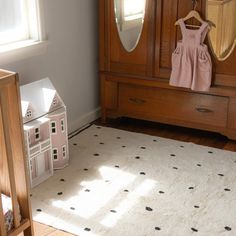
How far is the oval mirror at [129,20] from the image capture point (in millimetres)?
2969

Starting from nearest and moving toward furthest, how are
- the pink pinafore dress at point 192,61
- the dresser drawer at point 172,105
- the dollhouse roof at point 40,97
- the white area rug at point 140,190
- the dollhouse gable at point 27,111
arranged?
the white area rug at point 140,190, the dollhouse gable at point 27,111, the dollhouse roof at point 40,97, the pink pinafore dress at point 192,61, the dresser drawer at point 172,105

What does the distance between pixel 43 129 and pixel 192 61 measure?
109 centimetres

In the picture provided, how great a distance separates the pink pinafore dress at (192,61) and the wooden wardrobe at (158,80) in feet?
0.18

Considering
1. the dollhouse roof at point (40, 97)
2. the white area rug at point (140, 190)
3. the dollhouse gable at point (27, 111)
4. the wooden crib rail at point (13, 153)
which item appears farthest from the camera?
the dollhouse roof at point (40, 97)

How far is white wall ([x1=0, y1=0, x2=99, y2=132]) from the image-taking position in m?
2.77

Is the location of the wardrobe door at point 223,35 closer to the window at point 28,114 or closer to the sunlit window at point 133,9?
the sunlit window at point 133,9

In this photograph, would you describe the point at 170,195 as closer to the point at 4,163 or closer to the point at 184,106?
the point at 184,106

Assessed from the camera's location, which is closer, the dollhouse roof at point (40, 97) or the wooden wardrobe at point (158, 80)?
the dollhouse roof at point (40, 97)

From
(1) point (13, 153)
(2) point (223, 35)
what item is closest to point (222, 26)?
(2) point (223, 35)

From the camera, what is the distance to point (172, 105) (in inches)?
120

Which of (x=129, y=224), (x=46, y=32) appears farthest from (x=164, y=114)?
(x=129, y=224)

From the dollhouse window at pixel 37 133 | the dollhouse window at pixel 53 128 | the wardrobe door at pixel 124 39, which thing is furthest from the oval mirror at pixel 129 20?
the dollhouse window at pixel 37 133

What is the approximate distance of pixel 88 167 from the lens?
2641mm

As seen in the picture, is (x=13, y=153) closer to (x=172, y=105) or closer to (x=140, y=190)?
(x=140, y=190)
